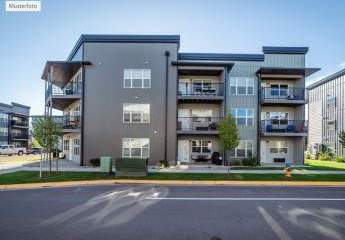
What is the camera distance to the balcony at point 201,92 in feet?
90.8

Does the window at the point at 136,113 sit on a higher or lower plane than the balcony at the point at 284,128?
higher

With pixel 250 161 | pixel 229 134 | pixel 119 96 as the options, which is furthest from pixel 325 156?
pixel 119 96

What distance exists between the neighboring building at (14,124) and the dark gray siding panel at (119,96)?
135ft

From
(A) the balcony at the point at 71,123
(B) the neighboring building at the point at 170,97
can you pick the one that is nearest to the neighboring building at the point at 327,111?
(B) the neighboring building at the point at 170,97

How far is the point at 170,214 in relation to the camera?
31.4 feet

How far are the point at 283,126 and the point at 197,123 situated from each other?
8316mm

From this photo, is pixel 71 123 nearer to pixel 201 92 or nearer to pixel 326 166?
pixel 201 92

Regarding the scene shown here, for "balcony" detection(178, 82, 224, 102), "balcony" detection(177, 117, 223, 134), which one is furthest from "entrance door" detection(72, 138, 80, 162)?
"balcony" detection(178, 82, 224, 102)

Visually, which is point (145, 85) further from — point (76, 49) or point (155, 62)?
point (76, 49)

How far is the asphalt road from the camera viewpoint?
7.55m

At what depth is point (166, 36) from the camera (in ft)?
89.7

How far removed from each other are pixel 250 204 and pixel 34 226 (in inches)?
284

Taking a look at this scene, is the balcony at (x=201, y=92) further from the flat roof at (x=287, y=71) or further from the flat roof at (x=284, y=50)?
the flat roof at (x=284, y=50)

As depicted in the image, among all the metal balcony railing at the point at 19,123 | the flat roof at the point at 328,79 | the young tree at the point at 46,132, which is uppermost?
the flat roof at the point at 328,79
